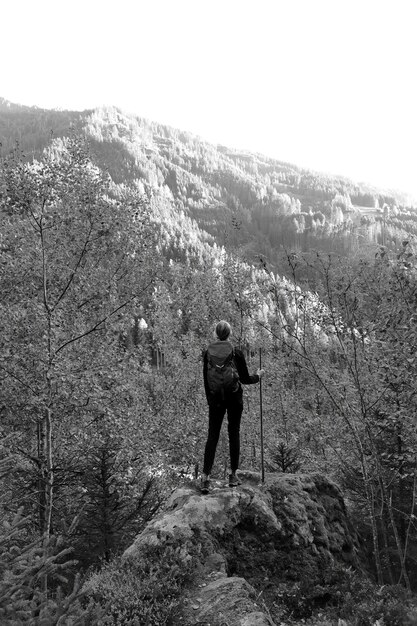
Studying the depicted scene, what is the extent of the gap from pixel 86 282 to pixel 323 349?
23647 millimetres

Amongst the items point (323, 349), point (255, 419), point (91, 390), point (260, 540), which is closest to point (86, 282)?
point (91, 390)

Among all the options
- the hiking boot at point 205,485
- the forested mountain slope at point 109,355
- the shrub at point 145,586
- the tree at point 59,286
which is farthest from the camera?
the tree at point 59,286

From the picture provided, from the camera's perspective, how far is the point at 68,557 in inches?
511

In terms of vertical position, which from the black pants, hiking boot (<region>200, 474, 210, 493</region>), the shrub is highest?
the black pants

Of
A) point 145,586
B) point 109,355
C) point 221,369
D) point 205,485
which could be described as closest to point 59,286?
point 109,355

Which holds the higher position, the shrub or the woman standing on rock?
the woman standing on rock

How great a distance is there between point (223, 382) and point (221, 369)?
233 millimetres

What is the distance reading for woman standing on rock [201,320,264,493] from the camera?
7.82 metres

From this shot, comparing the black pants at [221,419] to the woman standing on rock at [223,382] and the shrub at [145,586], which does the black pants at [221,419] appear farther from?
the shrub at [145,586]

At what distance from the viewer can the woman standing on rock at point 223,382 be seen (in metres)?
7.82

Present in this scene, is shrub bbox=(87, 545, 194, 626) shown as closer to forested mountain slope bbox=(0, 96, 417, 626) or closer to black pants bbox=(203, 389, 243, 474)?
black pants bbox=(203, 389, 243, 474)

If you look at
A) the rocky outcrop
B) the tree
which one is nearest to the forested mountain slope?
the tree

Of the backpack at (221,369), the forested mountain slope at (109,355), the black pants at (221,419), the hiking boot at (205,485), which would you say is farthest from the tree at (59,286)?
the backpack at (221,369)

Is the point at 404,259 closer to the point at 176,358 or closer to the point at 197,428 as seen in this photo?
the point at 197,428
